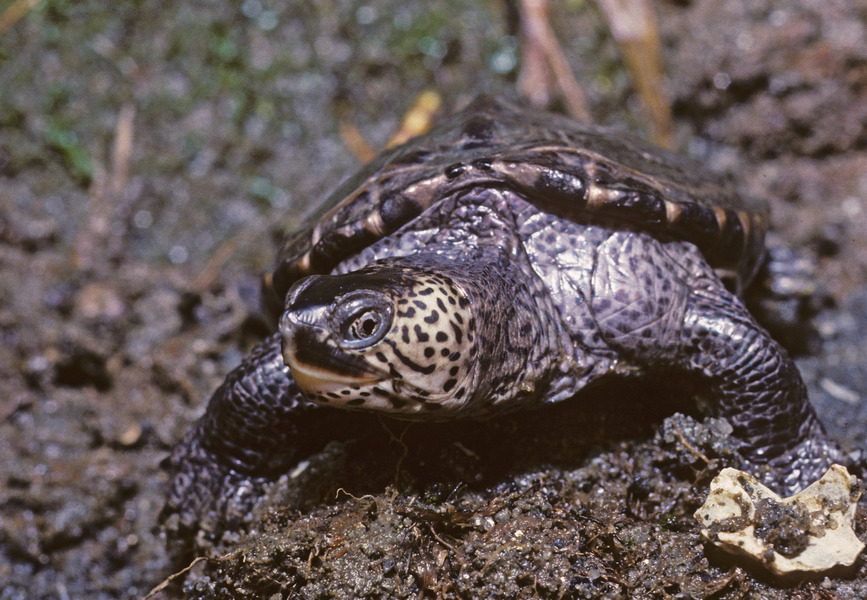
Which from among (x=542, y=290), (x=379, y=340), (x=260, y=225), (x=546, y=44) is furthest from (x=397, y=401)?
(x=546, y=44)

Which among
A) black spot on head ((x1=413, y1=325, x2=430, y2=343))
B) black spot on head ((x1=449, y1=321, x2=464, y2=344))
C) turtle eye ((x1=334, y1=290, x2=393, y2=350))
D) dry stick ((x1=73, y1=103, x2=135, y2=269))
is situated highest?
dry stick ((x1=73, y1=103, x2=135, y2=269))

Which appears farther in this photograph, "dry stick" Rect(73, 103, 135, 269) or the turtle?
"dry stick" Rect(73, 103, 135, 269)

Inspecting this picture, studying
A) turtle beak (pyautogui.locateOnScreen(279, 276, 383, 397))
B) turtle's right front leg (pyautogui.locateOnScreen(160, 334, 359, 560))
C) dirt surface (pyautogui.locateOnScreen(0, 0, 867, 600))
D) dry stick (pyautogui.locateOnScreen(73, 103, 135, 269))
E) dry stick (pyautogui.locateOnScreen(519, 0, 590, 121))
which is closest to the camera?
turtle beak (pyautogui.locateOnScreen(279, 276, 383, 397))

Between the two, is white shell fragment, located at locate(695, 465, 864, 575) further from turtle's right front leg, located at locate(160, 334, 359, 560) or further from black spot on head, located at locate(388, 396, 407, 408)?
turtle's right front leg, located at locate(160, 334, 359, 560)

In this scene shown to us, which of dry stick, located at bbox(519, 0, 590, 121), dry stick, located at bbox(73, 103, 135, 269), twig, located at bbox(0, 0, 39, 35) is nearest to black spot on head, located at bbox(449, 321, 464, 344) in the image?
dry stick, located at bbox(519, 0, 590, 121)

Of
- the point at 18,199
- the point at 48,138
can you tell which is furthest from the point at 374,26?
the point at 18,199

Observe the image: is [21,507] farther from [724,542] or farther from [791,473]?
[791,473]
